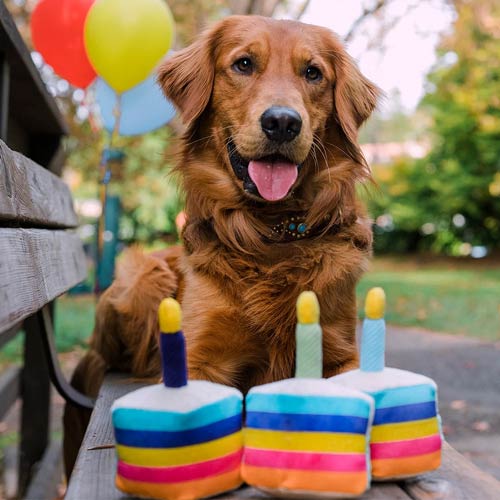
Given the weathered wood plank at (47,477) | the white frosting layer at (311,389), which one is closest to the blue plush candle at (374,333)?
the white frosting layer at (311,389)

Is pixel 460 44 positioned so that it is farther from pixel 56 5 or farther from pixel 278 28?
pixel 278 28

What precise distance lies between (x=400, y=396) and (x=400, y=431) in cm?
6

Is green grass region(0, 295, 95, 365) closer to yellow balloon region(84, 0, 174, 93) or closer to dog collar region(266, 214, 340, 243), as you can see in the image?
yellow balloon region(84, 0, 174, 93)

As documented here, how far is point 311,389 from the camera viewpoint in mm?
1118

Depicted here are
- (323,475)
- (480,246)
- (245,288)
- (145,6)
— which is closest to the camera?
(323,475)

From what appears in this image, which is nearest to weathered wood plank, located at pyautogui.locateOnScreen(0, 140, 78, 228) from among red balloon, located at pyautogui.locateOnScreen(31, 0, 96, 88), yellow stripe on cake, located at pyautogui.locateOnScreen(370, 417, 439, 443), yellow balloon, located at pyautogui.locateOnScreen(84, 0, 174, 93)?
yellow stripe on cake, located at pyautogui.locateOnScreen(370, 417, 439, 443)

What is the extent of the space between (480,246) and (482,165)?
9.35 ft

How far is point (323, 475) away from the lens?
108 centimetres

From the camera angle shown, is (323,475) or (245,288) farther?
(245,288)

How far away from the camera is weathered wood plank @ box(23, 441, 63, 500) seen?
2.98 metres

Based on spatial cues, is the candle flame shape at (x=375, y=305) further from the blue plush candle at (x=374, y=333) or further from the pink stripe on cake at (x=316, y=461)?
the pink stripe on cake at (x=316, y=461)

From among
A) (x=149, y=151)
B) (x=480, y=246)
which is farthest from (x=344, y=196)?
(x=480, y=246)

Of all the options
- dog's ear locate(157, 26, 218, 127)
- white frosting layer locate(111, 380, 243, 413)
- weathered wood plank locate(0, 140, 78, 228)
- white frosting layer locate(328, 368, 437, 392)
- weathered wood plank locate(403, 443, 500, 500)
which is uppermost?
dog's ear locate(157, 26, 218, 127)

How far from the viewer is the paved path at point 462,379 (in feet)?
13.6
